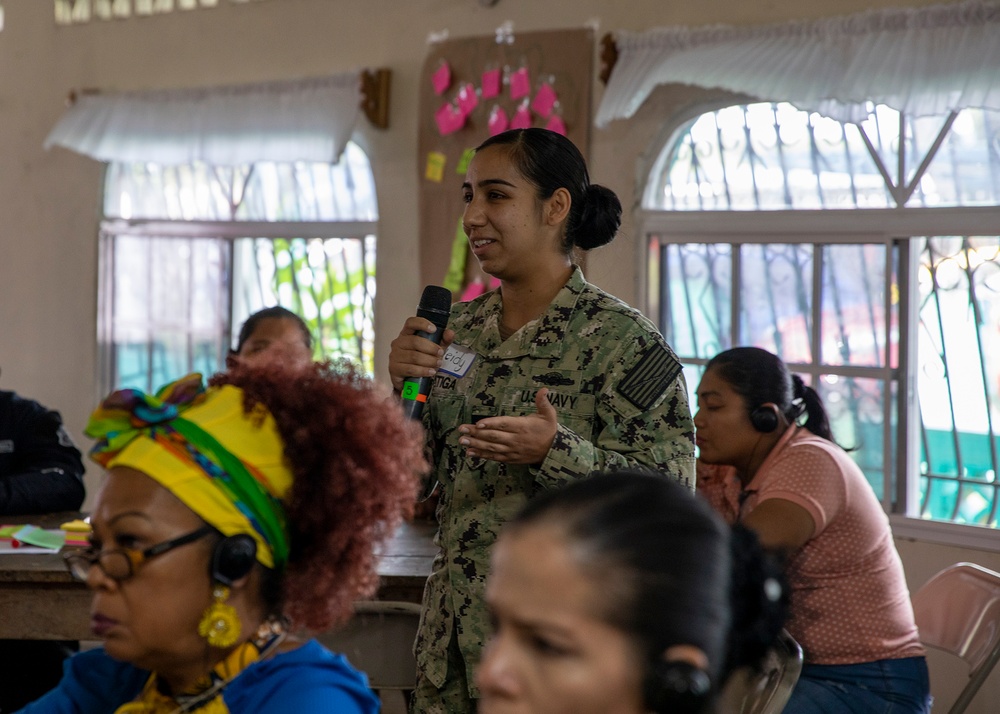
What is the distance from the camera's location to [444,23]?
499 centimetres

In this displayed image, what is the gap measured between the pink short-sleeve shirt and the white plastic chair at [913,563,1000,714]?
219mm

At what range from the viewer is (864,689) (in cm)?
243

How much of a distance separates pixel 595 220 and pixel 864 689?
3.82 feet

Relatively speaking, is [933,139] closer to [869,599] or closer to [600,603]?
[869,599]

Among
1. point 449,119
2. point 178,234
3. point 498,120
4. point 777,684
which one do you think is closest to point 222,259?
point 178,234

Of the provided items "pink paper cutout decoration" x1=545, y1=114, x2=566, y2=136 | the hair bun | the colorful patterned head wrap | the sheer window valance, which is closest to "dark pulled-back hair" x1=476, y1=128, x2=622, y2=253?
the hair bun

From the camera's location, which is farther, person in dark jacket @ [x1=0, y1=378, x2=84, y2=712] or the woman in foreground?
person in dark jacket @ [x1=0, y1=378, x2=84, y2=712]

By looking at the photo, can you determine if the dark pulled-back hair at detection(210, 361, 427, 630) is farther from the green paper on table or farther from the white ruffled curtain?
the white ruffled curtain

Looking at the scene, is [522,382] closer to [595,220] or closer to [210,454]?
[595,220]

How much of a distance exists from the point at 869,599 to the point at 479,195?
123 cm

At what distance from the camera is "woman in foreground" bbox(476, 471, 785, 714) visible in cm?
103

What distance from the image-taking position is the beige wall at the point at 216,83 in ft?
14.6

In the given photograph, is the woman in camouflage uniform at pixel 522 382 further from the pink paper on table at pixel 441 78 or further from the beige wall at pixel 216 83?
the pink paper on table at pixel 441 78

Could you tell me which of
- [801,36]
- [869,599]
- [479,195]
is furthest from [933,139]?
[479,195]
